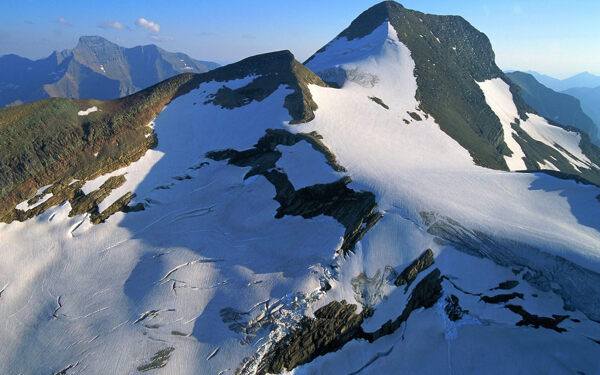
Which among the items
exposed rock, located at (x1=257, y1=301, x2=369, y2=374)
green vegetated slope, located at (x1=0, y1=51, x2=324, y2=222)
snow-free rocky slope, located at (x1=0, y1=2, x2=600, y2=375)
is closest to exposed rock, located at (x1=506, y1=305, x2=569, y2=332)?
snow-free rocky slope, located at (x1=0, y1=2, x2=600, y2=375)

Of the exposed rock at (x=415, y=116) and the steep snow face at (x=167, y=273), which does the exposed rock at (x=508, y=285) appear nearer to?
the steep snow face at (x=167, y=273)

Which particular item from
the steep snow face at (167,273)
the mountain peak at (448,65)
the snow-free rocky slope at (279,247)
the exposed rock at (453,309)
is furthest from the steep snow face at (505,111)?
the steep snow face at (167,273)

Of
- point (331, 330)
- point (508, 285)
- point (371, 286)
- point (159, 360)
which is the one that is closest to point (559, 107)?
point (508, 285)

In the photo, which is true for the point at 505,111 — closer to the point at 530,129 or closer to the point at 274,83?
the point at 530,129

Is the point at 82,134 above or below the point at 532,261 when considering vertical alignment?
above

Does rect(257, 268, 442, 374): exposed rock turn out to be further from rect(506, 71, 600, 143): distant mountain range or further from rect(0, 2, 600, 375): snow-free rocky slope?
rect(506, 71, 600, 143): distant mountain range

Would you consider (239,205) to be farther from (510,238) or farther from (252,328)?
(510,238)
